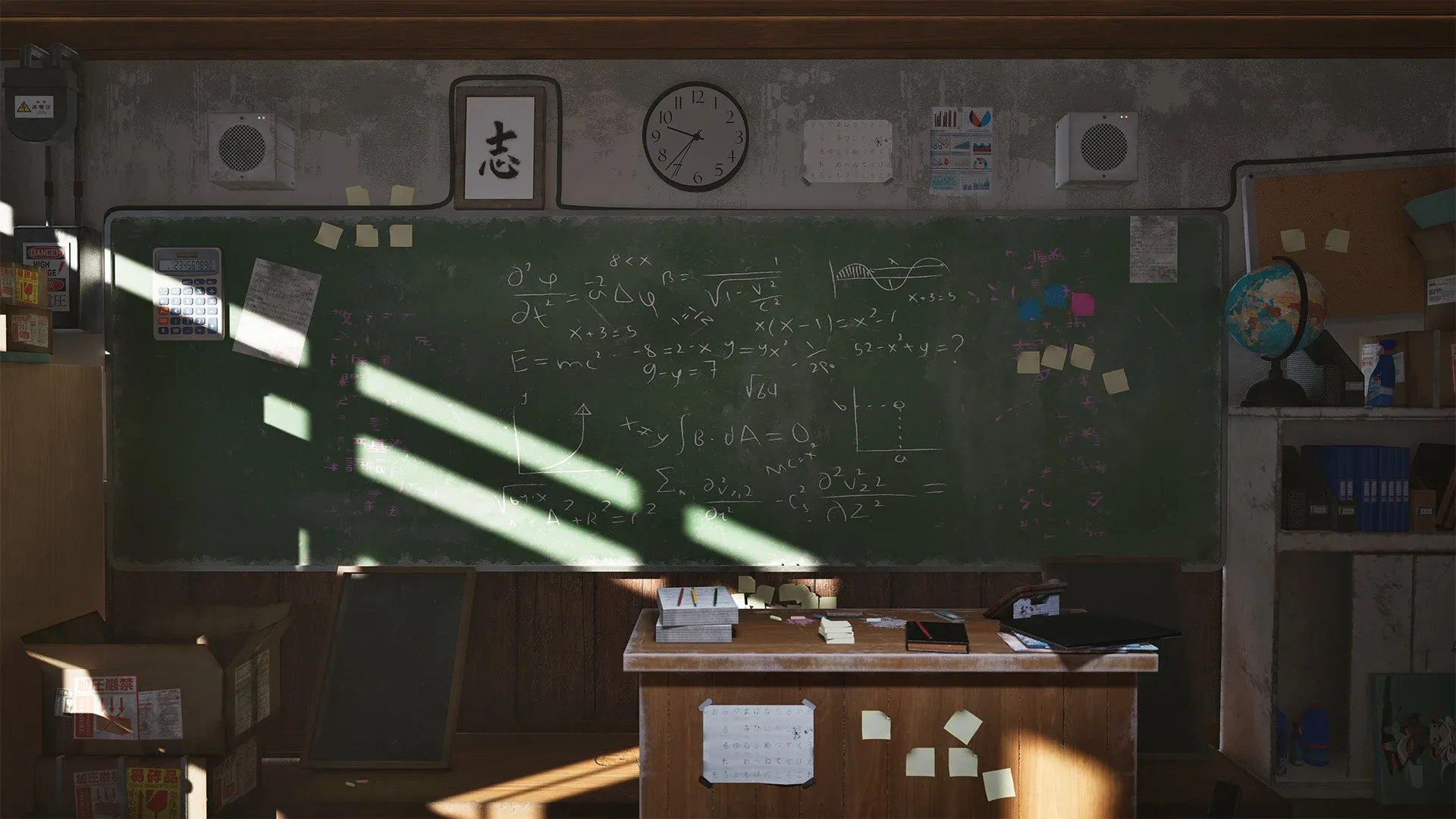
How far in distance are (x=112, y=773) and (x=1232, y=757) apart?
3674mm

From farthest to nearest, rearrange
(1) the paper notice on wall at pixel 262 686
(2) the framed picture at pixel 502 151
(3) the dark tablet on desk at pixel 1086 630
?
(2) the framed picture at pixel 502 151
(1) the paper notice on wall at pixel 262 686
(3) the dark tablet on desk at pixel 1086 630

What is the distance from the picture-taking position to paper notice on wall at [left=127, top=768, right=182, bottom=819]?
8.21ft

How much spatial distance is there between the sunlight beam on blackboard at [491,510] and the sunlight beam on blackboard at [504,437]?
14cm

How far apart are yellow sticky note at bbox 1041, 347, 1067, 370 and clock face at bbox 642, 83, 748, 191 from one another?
50.9 inches

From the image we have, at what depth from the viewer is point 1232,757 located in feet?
9.72

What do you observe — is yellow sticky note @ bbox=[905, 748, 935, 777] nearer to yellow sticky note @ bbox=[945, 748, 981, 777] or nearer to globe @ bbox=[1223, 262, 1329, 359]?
yellow sticky note @ bbox=[945, 748, 981, 777]

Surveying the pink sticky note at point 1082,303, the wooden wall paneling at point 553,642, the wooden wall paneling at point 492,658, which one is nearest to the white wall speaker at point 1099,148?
the pink sticky note at point 1082,303

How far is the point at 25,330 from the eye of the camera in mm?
2633

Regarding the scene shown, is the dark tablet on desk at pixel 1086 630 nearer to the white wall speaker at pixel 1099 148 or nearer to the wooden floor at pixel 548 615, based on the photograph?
the wooden floor at pixel 548 615

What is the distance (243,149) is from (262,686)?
1.83 m

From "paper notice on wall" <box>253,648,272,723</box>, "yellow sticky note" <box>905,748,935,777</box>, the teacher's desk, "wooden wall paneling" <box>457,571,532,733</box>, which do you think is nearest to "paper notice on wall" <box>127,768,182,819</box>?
"paper notice on wall" <box>253,648,272,723</box>

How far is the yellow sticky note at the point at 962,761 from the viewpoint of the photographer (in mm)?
2189

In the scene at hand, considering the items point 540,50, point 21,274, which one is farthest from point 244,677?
point 540,50

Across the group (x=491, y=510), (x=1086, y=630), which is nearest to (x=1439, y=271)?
(x=1086, y=630)
